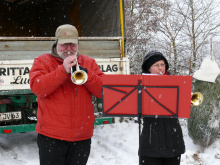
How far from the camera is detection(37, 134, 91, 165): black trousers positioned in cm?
218

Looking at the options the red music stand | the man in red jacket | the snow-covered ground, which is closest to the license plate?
the snow-covered ground

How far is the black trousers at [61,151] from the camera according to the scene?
7.15 ft

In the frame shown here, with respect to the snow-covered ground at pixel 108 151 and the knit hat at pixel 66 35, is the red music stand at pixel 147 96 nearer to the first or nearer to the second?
the knit hat at pixel 66 35

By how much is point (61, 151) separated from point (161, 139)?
0.84 metres

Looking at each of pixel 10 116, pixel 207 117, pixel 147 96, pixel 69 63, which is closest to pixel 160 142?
pixel 147 96

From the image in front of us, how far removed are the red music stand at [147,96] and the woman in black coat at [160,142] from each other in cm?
16

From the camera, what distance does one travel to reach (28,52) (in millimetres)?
4273

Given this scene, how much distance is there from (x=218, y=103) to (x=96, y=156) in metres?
2.29

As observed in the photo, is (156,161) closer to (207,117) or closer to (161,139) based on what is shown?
(161,139)

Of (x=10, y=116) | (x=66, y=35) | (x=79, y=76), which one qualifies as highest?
(x=66, y=35)

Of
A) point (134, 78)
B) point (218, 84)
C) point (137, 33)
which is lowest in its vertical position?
point (218, 84)

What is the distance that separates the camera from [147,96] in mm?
2270

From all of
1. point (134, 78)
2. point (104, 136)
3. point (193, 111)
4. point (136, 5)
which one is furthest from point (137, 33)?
point (134, 78)

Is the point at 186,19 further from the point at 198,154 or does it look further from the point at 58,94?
the point at 58,94
